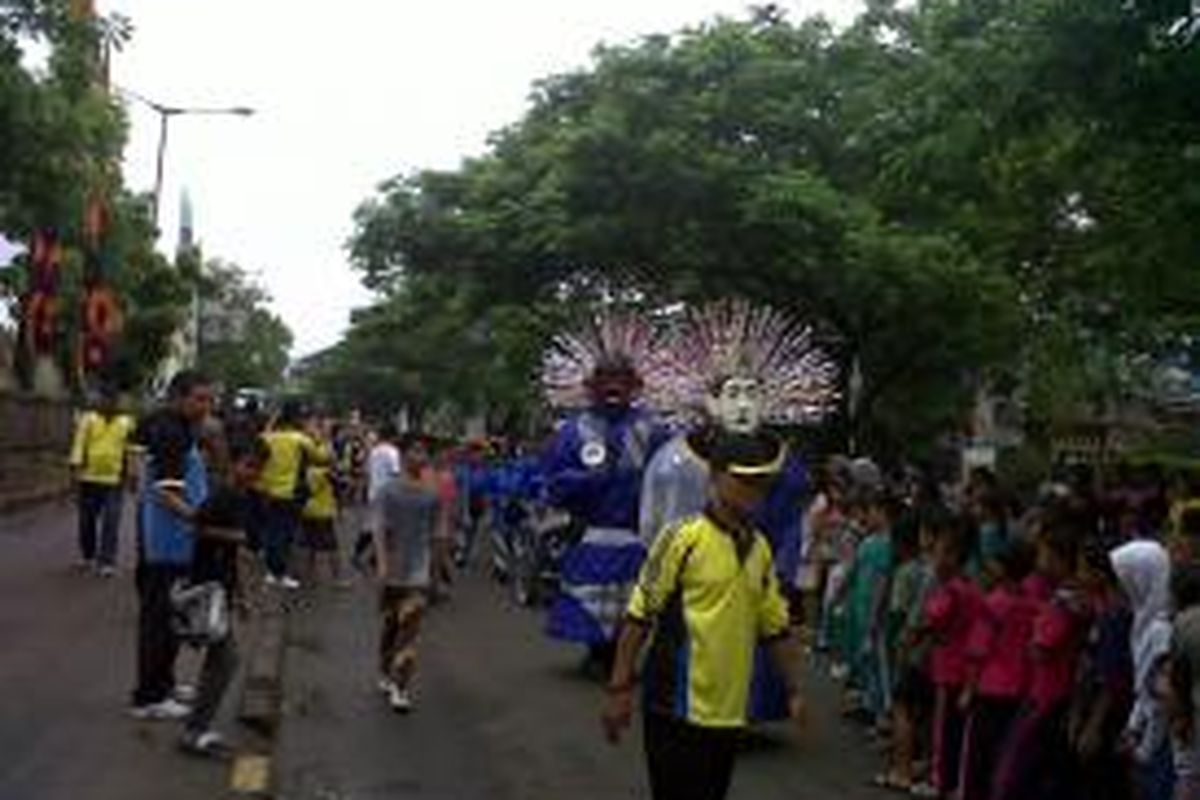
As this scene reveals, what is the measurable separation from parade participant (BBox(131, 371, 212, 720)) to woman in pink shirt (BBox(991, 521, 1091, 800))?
4521 millimetres

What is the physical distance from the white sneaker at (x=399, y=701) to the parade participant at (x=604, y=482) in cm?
163

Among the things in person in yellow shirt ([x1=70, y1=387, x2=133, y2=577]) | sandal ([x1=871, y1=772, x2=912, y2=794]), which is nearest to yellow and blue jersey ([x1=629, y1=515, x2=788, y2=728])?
sandal ([x1=871, y1=772, x2=912, y2=794])

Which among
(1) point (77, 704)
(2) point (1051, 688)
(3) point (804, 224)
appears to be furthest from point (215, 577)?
(3) point (804, 224)

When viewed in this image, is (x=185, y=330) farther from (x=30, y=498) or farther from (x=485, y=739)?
(x=485, y=739)

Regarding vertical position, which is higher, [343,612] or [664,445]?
[664,445]

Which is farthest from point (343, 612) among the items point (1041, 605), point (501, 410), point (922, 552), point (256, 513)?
point (501, 410)

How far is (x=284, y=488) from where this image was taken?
21.6 meters

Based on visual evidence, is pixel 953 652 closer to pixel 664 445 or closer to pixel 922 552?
pixel 922 552

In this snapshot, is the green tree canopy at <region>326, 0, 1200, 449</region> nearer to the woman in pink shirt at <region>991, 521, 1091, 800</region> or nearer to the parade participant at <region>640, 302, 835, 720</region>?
the parade participant at <region>640, 302, 835, 720</region>

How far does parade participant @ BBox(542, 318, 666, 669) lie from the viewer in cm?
1568

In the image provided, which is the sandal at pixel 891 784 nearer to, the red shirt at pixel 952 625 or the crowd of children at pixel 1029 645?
the crowd of children at pixel 1029 645

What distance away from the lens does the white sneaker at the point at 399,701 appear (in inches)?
581

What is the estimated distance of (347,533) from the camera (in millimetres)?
34281

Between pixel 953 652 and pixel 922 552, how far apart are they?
119 cm
